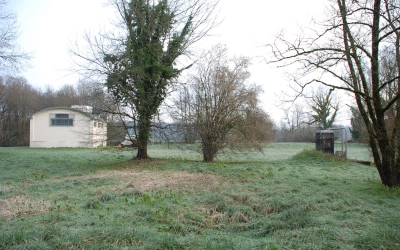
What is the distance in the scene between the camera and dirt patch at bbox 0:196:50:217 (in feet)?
19.1

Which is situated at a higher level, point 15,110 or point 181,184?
point 15,110

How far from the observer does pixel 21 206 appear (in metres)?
6.38

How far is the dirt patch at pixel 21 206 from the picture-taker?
229 inches

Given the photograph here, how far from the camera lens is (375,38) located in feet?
27.6

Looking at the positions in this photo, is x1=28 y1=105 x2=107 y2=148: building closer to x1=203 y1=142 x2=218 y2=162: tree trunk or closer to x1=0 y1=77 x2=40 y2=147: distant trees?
x1=0 y1=77 x2=40 y2=147: distant trees

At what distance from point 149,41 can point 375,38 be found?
10.9 meters

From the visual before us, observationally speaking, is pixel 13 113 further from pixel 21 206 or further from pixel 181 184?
pixel 21 206

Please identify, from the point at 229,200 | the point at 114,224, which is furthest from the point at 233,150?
the point at 114,224

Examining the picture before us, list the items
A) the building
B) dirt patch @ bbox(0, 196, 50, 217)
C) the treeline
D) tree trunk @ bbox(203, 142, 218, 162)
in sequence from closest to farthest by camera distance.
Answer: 1. dirt patch @ bbox(0, 196, 50, 217)
2. tree trunk @ bbox(203, 142, 218, 162)
3. the building
4. the treeline

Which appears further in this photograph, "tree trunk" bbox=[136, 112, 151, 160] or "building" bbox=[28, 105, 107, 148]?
"building" bbox=[28, 105, 107, 148]

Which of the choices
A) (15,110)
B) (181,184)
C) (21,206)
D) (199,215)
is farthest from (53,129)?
(199,215)

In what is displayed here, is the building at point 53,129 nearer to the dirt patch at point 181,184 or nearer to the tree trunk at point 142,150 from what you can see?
the tree trunk at point 142,150

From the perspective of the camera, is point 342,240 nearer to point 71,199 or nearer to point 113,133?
point 71,199

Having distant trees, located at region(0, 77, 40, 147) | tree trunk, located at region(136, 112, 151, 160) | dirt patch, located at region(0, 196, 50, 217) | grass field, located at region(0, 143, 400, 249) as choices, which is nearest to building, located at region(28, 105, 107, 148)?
distant trees, located at region(0, 77, 40, 147)
